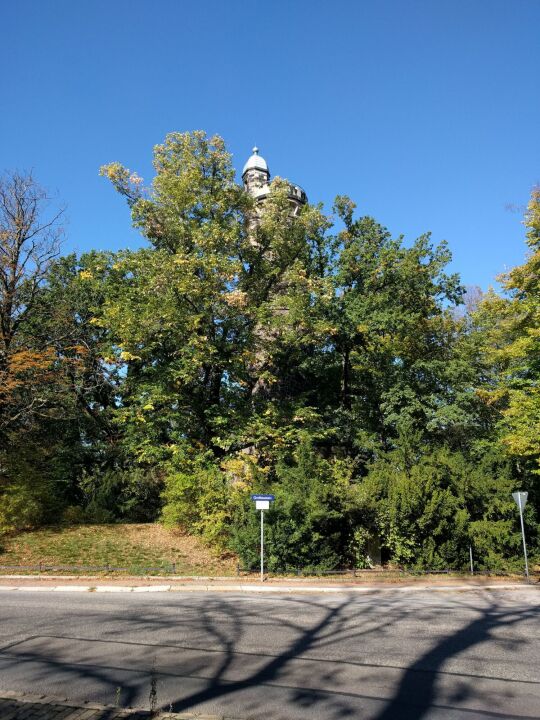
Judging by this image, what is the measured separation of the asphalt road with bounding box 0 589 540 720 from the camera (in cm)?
593

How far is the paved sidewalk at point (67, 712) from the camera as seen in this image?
5168 mm

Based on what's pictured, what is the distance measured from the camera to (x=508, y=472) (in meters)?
20.1

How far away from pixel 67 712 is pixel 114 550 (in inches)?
624

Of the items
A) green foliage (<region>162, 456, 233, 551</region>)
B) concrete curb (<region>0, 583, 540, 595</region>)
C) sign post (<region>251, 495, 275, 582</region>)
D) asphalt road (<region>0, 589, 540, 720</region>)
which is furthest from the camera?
green foliage (<region>162, 456, 233, 551</region>)

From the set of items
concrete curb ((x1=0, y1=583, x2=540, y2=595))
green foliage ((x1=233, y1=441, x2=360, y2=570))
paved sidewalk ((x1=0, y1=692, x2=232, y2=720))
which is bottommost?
concrete curb ((x1=0, y1=583, x2=540, y2=595))

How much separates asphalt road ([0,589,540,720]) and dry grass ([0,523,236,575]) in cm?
625

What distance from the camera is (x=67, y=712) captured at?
531 cm

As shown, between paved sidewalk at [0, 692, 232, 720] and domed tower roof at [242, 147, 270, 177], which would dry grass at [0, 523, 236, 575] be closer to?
paved sidewalk at [0, 692, 232, 720]

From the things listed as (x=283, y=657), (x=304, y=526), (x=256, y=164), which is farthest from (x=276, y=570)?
(x=256, y=164)

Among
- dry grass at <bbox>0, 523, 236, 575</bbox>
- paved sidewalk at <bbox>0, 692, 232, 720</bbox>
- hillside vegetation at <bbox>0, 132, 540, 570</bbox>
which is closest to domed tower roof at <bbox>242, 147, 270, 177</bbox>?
hillside vegetation at <bbox>0, 132, 540, 570</bbox>

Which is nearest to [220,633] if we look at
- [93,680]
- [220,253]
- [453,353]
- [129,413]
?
[93,680]

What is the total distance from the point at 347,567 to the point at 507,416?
336 inches

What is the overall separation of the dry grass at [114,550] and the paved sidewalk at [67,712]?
12.4m

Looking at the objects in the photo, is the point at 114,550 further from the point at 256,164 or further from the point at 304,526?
the point at 256,164
